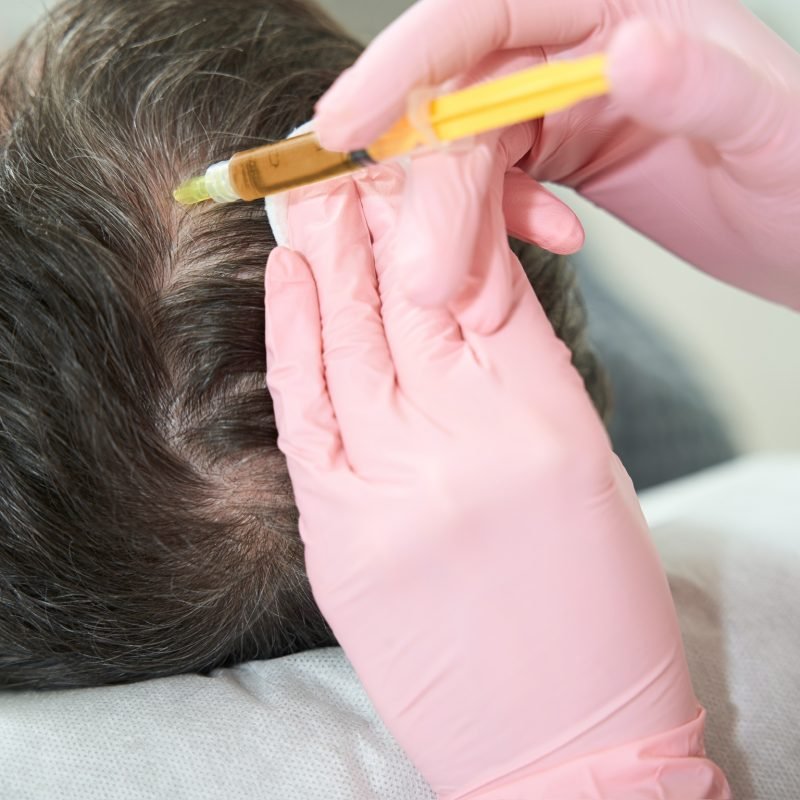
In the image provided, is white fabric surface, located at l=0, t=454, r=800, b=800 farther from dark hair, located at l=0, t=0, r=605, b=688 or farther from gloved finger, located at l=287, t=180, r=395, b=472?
gloved finger, located at l=287, t=180, r=395, b=472

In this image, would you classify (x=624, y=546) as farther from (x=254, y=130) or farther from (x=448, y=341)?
(x=254, y=130)

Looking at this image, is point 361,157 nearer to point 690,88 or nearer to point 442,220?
point 442,220

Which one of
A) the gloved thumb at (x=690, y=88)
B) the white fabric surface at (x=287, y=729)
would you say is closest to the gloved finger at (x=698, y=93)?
the gloved thumb at (x=690, y=88)

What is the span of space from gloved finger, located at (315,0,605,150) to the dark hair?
21 centimetres

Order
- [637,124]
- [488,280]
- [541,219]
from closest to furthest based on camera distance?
[488,280], [541,219], [637,124]

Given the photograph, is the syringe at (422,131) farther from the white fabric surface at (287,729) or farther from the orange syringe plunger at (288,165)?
the white fabric surface at (287,729)

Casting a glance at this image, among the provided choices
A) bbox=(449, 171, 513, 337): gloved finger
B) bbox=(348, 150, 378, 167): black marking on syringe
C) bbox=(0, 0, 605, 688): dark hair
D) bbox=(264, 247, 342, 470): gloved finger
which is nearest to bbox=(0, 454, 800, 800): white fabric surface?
bbox=(0, 0, 605, 688): dark hair

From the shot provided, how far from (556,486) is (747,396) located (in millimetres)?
1421

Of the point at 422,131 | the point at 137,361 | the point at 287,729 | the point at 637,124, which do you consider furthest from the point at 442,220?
the point at 287,729

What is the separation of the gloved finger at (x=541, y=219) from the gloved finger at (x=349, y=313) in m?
0.17

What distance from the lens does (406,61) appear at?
2.17ft

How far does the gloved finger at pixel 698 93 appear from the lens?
1.88 ft

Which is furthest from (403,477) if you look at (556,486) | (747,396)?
(747,396)

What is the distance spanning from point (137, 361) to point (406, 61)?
38 cm
